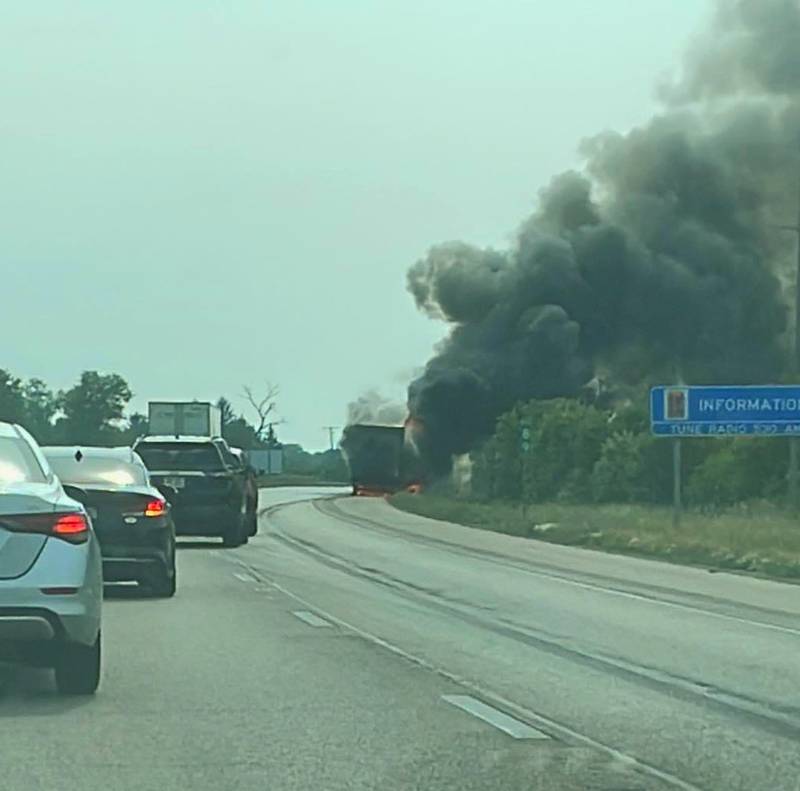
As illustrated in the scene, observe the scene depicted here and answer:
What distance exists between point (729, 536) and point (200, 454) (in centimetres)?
1034

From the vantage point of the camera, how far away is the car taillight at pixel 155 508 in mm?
20641

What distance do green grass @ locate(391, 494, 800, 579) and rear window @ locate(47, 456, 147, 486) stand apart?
1158cm

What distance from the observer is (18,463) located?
12.5 m

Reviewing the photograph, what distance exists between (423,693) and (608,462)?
2026 inches

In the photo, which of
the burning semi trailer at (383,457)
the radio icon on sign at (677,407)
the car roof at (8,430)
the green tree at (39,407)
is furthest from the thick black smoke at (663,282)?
the green tree at (39,407)

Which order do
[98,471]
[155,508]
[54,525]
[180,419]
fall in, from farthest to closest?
[180,419]
[98,471]
[155,508]
[54,525]

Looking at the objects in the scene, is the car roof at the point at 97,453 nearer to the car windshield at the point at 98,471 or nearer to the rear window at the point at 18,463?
the car windshield at the point at 98,471

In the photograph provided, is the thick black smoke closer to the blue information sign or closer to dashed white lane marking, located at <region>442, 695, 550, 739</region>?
Result: the blue information sign

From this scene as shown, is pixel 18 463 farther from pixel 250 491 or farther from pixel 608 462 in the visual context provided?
pixel 608 462

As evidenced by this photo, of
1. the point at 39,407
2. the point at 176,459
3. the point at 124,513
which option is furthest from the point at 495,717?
the point at 39,407

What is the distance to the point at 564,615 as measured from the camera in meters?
20.0

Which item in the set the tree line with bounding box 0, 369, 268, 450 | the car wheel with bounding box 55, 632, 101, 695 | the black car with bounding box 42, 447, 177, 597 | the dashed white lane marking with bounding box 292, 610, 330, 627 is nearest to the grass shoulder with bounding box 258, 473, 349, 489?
the tree line with bounding box 0, 369, 268, 450

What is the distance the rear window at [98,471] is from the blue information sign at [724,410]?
2255 cm

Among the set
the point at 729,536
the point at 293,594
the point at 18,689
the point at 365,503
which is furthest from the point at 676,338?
the point at 18,689
